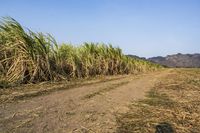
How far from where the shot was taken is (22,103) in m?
4.79

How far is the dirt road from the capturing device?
3355 mm

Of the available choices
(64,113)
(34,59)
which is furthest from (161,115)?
(34,59)

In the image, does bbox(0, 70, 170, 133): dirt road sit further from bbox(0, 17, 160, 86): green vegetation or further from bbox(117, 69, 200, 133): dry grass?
bbox(0, 17, 160, 86): green vegetation

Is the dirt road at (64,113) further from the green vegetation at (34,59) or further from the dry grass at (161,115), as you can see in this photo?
the green vegetation at (34,59)

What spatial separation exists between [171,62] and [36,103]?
81401mm

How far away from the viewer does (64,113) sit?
13.2 feet

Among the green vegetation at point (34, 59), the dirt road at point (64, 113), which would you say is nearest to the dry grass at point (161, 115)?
the dirt road at point (64, 113)

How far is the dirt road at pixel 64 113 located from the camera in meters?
3.36

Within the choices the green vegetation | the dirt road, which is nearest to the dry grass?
the dirt road

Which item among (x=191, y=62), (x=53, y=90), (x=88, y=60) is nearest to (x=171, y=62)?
(x=191, y=62)

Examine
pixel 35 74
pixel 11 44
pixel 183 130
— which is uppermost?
pixel 11 44

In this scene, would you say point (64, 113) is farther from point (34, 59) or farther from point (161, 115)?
point (34, 59)

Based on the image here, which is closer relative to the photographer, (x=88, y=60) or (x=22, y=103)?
(x=22, y=103)

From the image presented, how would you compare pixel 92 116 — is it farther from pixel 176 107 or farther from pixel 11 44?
pixel 11 44
